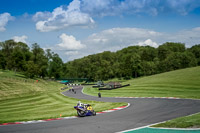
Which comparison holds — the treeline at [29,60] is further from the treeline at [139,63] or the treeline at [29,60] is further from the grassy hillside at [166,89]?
the grassy hillside at [166,89]

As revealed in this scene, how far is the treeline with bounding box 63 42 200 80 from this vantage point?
371 feet

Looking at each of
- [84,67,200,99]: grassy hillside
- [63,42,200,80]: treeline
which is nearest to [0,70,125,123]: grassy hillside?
[84,67,200,99]: grassy hillside

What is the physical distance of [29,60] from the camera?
425 feet

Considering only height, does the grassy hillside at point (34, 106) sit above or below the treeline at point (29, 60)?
below

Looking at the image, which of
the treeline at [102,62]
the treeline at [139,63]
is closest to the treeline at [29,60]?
the treeline at [102,62]

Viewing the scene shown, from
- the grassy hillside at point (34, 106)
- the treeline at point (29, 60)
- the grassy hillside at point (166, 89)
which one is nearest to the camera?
the grassy hillside at point (34, 106)

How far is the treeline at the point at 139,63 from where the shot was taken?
113 meters

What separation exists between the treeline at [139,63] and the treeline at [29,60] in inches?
982

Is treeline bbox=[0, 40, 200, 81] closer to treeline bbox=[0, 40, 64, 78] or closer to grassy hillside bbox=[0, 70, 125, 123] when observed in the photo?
treeline bbox=[0, 40, 64, 78]

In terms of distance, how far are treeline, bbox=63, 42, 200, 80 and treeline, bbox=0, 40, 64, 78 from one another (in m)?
24.9

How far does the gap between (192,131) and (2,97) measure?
1936 inches

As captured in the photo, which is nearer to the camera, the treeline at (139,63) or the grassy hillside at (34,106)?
the grassy hillside at (34,106)

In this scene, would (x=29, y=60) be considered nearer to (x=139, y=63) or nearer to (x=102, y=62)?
(x=102, y=62)

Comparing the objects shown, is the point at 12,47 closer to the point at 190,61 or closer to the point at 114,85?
the point at 114,85
